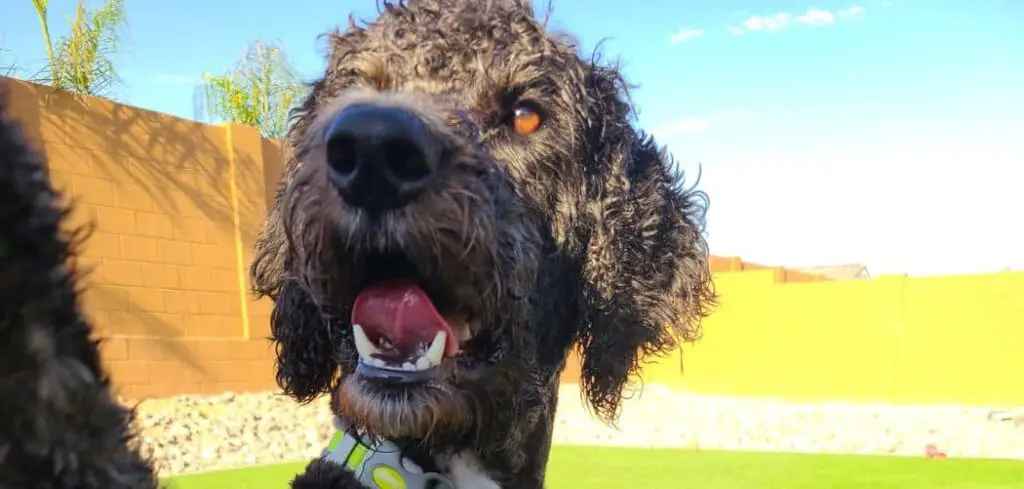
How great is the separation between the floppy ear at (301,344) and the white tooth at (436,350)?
1.21 ft

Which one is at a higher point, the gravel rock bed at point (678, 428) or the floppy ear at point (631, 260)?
the floppy ear at point (631, 260)

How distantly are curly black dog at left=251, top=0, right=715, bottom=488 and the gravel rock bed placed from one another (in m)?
3.99

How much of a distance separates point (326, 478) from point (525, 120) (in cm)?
102

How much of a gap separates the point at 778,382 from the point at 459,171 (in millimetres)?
15787

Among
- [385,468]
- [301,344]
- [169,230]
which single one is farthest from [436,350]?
[169,230]

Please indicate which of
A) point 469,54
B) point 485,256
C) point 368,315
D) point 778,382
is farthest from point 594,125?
point 778,382

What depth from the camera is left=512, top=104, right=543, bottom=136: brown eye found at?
2211 millimetres

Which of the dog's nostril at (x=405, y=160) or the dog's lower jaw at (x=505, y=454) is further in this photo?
the dog's lower jaw at (x=505, y=454)

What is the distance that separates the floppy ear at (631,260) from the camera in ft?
7.54

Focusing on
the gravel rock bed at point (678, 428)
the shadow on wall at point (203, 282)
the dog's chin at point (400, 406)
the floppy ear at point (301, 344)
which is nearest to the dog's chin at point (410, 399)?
the dog's chin at point (400, 406)

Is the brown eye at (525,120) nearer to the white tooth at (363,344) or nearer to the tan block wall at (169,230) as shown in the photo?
the white tooth at (363,344)

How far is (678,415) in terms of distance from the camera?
13867mm

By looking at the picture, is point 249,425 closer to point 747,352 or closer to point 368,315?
point 368,315

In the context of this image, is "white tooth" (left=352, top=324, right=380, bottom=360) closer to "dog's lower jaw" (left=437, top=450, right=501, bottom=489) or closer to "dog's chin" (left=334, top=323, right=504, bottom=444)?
"dog's chin" (left=334, top=323, right=504, bottom=444)
